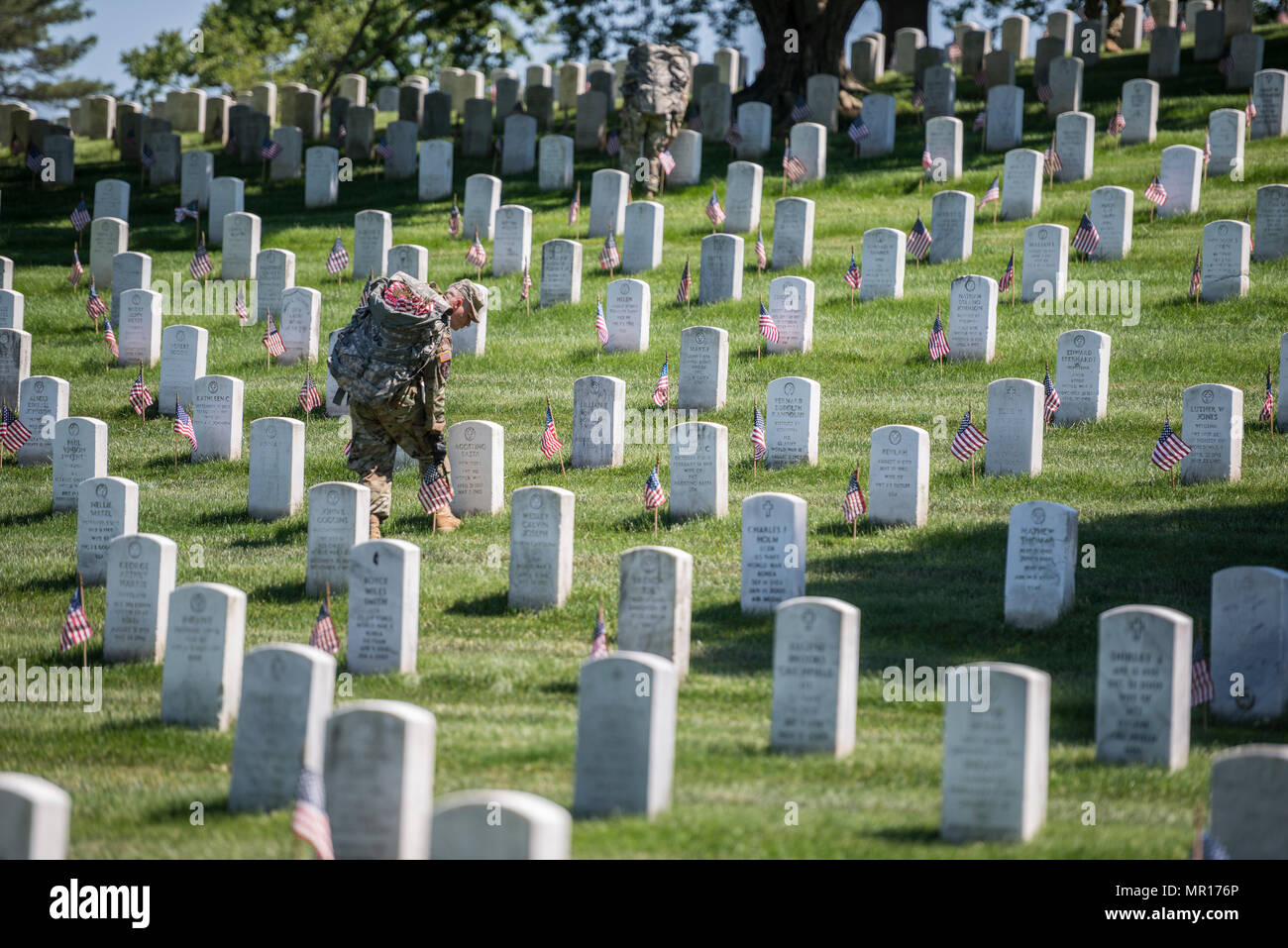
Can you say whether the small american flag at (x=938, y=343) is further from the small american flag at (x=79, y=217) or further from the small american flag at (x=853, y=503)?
the small american flag at (x=79, y=217)

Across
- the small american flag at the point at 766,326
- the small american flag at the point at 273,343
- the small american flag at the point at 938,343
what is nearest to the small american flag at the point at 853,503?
the small american flag at the point at 938,343

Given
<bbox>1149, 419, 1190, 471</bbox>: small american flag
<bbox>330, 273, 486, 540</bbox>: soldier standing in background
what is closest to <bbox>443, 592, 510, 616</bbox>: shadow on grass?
<bbox>330, 273, 486, 540</bbox>: soldier standing in background

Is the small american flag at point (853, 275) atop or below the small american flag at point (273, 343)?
atop

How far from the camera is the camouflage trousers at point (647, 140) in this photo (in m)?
24.3

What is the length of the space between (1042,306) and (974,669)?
11.3 metres

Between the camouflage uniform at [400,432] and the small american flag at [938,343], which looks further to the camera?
the small american flag at [938,343]

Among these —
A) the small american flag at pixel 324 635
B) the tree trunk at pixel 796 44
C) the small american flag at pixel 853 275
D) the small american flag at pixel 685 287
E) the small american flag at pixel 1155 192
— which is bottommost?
the small american flag at pixel 324 635

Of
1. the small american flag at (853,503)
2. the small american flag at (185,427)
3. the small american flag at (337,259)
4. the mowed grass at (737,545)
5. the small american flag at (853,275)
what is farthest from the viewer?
the small american flag at (337,259)

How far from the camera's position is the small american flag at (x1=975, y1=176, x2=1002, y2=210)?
70.3 ft

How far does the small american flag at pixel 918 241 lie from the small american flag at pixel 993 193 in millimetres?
2121

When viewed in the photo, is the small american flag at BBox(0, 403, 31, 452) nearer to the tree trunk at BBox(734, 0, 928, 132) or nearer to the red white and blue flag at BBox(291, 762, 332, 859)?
the red white and blue flag at BBox(291, 762, 332, 859)

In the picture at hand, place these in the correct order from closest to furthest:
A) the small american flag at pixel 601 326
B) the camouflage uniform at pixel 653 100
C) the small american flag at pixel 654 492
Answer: the small american flag at pixel 654 492 < the small american flag at pixel 601 326 < the camouflage uniform at pixel 653 100

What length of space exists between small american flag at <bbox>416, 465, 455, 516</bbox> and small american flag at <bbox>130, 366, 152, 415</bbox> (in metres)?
5.17
